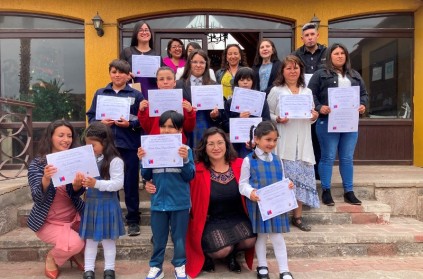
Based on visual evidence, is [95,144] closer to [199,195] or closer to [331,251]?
[199,195]

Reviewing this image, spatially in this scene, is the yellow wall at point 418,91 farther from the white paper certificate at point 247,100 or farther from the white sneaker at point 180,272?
the white sneaker at point 180,272

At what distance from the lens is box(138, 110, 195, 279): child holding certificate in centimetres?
342

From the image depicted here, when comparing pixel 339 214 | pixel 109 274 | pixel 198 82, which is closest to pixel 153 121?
pixel 198 82

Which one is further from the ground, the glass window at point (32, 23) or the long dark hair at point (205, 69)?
the glass window at point (32, 23)

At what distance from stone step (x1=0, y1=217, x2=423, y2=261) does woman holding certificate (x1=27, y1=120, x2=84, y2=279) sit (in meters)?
0.55

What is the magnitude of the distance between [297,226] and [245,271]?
1042 millimetres

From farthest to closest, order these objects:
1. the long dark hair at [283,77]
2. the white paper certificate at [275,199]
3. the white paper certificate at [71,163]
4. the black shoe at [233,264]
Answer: the long dark hair at [283,77] < the black shoe at [233,264] < the white paper certificate at [275,199] < the white paper certificate at [71,163]

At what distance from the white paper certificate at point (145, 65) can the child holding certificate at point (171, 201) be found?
4.19 ft

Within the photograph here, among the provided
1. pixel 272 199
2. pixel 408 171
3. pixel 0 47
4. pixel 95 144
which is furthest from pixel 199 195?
pixel 0 47

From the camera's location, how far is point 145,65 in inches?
179

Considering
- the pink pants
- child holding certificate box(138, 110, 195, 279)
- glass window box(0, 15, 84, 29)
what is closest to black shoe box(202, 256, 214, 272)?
child holding certificate box(138, 110, 195, 279)

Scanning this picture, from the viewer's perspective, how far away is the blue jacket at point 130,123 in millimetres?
4082

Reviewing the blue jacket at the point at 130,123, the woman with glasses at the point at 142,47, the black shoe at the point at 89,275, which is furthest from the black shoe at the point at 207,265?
the woman with glasses at the point at 142,47

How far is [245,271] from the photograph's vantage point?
149 inches
